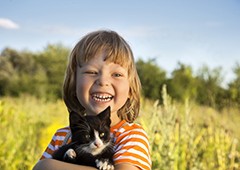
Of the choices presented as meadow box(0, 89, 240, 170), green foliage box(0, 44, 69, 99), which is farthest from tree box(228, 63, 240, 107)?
green foliage box(0, 44, 69, 99)

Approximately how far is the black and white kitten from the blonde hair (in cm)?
36

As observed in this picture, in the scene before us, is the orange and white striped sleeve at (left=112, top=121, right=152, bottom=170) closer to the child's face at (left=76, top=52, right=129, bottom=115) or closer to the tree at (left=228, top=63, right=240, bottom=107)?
the child's face at (left=76, top=52, right=129, bottom=115)

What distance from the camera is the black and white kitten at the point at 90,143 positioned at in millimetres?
1828

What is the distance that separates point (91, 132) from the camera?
6.07ft

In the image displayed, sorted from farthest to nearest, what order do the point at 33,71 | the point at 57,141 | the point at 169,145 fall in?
the point at 33,71 < the point at 169,145 < the point at 57,141

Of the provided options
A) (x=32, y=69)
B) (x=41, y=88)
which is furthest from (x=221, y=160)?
→ (x=32, y=69)

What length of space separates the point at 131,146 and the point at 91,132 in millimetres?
229

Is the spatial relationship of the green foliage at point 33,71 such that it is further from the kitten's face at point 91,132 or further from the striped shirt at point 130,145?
the kitten's face at point 91,132

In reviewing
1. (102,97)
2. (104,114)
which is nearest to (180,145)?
A: (102,97)

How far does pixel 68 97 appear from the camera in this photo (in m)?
2.46

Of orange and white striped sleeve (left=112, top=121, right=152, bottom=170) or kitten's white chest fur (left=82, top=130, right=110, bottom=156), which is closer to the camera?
kitten's white chest fur (left=82, top=130, right=110, bottom=156)

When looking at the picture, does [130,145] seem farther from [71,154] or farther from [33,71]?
[33,71]

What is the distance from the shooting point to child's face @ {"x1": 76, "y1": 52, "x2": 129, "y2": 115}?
211 centimetres

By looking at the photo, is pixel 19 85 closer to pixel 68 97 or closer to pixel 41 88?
pixel 41 88
